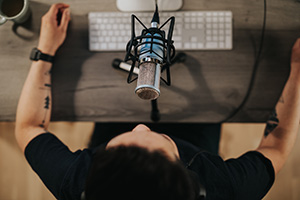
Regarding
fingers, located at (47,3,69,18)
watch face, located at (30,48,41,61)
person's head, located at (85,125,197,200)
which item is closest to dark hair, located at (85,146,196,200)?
person's head, located at (85,125,197,200)

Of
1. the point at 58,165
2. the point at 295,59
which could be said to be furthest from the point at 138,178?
the point at 295,59

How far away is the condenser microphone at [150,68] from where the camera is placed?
1.78 feet

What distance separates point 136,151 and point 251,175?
0.48 metres

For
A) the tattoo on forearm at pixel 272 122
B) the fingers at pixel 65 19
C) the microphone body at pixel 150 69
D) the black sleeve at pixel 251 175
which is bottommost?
the black sleeve at pixel 251 175

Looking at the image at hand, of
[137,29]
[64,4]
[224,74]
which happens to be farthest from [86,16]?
[224,74]

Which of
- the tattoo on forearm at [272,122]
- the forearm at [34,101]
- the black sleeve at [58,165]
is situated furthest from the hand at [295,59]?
the forearm at [34,101]

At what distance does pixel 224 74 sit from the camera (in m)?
0.95

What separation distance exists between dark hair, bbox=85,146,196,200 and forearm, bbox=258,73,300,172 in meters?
0.47

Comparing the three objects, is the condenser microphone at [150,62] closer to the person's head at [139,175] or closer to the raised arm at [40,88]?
the person's head at [139,175]

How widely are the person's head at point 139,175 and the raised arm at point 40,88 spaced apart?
0.41 meters

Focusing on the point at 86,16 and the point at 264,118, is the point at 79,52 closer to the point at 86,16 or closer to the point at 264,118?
the point at 86,16

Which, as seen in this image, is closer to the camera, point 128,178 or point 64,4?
point 128,178

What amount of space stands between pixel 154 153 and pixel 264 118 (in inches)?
22.0

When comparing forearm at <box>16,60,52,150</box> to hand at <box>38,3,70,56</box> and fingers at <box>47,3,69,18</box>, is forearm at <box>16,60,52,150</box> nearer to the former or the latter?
hand at <box>38,3,70,56</box>
